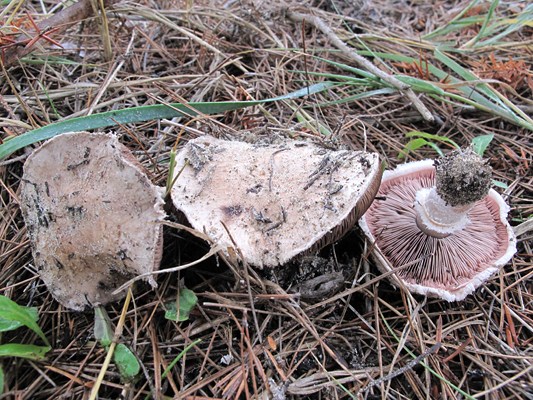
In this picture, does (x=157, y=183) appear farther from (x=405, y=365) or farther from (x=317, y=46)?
(x=317, y=46)

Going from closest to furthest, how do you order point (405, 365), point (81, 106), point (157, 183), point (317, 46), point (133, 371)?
point (133, 371)
point (405, 365)
point (157, 183)
point (81, 106)
point (317, 46)

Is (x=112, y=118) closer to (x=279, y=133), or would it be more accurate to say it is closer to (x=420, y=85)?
(x=279, y=133)

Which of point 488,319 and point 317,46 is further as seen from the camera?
point 317,46

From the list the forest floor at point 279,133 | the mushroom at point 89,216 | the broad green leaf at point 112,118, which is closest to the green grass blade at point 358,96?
the forest floor at point 279,133

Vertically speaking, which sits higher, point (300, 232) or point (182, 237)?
point (300, 232)

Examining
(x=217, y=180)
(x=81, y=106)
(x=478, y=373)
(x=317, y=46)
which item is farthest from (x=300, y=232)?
(x=317, y=46)

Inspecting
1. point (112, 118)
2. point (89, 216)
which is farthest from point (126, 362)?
point (112, 118)

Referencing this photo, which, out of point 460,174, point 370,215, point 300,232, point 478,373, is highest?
point 460,174
